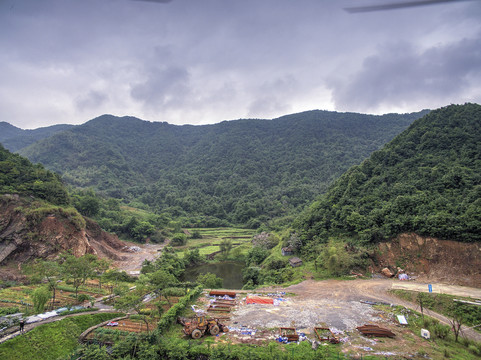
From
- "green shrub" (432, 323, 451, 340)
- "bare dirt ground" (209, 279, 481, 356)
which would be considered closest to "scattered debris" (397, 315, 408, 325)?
"bare dirt ground" (209, 279, 481, 356)

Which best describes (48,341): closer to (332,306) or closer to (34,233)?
(332,306)

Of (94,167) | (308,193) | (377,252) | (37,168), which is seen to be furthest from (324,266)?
(94,167)

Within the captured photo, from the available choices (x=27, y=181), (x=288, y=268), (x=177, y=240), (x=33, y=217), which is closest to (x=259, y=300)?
(x=288, y=268)

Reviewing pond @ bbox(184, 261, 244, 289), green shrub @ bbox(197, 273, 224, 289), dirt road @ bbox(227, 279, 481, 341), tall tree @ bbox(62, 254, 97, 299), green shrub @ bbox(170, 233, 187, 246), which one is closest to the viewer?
dirt road @ bbox(227, 279, 481, 341)

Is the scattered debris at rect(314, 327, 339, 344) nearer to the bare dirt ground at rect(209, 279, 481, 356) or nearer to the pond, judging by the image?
the bare dirt ground at rect(209, 279, 481, 356)

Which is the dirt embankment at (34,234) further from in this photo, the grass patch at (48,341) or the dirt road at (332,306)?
the dirt road at (332,306)

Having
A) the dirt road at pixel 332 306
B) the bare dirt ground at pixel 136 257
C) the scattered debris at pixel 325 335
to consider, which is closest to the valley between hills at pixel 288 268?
the dirt road at pixel 332 306
